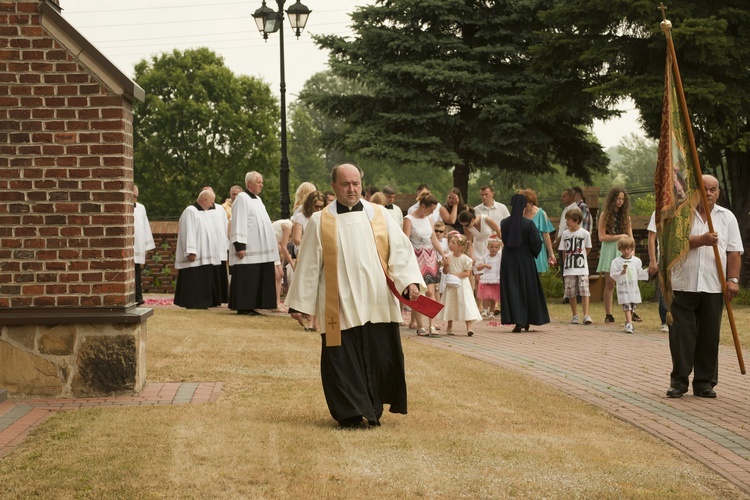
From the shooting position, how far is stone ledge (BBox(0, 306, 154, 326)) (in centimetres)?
954

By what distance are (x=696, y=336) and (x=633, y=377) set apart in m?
1.38

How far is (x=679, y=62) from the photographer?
23.8 meters

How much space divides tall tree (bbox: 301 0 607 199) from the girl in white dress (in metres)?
15.6

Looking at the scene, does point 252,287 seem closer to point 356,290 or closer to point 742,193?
point 356,290

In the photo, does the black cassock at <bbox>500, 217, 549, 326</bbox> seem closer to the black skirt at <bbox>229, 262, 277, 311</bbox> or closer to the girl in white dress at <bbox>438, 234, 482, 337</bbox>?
the girl in white dress at <bbox>438, 234, 482, 337</bbox>

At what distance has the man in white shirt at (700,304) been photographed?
10398 mm

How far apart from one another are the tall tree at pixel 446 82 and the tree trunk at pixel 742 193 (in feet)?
19.4

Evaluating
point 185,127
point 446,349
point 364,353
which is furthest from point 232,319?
point 185,127

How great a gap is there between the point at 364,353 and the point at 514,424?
46.1 inches

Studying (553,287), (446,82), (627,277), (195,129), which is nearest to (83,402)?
(627,277)

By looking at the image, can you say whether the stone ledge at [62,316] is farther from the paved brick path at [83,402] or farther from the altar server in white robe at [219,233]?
the altar server in white robe at [219,233]

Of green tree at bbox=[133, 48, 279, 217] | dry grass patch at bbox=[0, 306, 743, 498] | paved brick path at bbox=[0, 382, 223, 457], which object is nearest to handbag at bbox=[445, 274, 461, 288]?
dry grass patch at bbox=[0, 306, 743, 498]

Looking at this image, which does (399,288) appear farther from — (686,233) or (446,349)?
(446,349)

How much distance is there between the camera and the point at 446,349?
45.5ft
